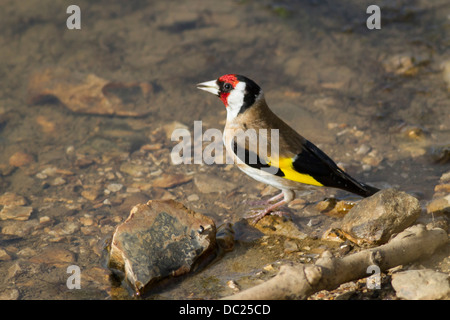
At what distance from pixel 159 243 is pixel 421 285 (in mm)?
1770

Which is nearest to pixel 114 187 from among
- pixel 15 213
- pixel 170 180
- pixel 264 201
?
pixel 170 180

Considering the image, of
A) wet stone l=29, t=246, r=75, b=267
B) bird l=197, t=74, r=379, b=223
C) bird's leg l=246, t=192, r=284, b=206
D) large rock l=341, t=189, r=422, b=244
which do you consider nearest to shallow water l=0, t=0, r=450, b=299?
wet stone l=29, t=246, r=75, b=267

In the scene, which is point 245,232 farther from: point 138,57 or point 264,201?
point 138,57

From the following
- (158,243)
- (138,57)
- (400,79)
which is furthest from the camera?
(138,57)

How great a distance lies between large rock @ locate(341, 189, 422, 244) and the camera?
404 centimetres

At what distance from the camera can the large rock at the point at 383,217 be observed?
4.04 meters

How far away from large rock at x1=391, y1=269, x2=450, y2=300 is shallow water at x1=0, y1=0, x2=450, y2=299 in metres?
1.08

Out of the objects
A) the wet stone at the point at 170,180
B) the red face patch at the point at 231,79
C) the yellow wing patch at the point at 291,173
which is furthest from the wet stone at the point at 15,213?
the yellow wing patch at the point at 291,173

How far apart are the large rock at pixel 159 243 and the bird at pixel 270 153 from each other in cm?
77

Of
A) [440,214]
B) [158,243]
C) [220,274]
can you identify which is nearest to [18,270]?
[158,243]

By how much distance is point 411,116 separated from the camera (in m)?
6.32

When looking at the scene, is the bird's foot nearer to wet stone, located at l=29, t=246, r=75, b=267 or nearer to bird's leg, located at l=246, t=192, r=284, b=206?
bird's leg, located at l=246, t=192, r=284, b=206

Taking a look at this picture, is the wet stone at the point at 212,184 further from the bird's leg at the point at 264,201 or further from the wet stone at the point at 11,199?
the wet stone at the point at 11,199
